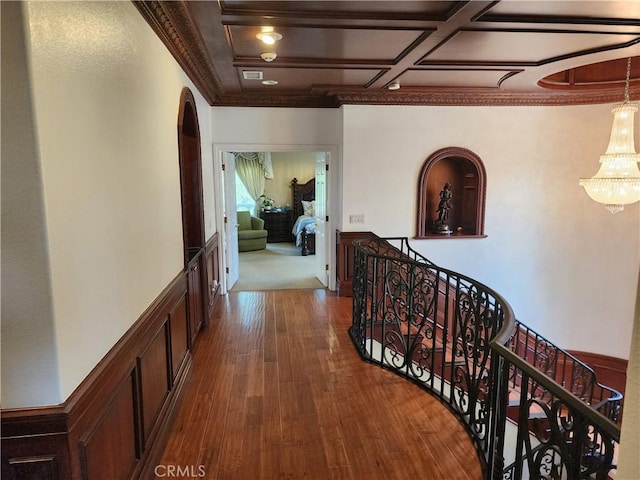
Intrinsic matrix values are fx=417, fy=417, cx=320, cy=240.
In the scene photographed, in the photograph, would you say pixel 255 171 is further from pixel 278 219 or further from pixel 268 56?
pixel 268 56

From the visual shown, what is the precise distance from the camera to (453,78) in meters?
4.83

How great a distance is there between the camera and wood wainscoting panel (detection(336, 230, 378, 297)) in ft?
18.7

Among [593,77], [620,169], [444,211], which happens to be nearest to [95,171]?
[620,169]

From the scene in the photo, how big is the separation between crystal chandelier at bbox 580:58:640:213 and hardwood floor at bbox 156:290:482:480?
2846 millimetres

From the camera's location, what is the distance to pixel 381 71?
4.37 m

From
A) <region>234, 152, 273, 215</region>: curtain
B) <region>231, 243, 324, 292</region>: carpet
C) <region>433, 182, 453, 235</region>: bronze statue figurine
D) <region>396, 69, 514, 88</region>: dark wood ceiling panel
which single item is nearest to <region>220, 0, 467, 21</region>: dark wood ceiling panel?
<region>396, 69, 514, 88</region>: dark wood ceiling panel

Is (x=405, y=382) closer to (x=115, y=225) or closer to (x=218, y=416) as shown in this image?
(x=218, y=416)

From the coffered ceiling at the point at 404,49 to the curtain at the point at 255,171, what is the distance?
5.08 meters

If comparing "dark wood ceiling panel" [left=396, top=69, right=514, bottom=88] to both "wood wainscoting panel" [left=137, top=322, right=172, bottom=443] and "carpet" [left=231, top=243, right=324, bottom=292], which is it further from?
"wood wainscoting panel" [left=137, top=322, right=172, bottom=443]

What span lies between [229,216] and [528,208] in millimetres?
4307

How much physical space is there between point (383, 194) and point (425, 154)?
0.79m

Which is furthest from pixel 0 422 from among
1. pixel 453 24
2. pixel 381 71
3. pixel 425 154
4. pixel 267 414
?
pixel 425 154

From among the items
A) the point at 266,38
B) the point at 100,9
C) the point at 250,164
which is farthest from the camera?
the point at 250,164

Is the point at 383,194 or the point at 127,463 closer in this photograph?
the point at 127,463
